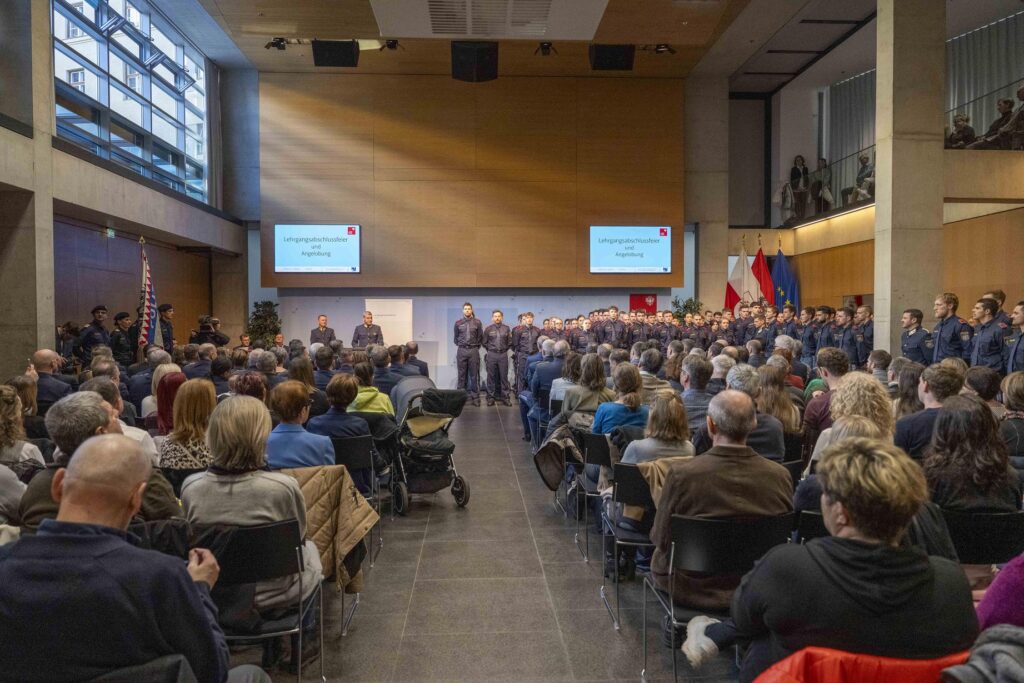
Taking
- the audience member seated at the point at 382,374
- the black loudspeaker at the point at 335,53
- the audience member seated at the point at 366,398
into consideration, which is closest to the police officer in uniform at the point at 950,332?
the audience member seated at the point at 382,374

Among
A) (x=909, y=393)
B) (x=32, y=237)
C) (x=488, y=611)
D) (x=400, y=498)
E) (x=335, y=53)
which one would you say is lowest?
(x=488, y=611)

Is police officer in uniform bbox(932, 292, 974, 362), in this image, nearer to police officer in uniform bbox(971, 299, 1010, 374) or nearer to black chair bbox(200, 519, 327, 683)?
police officer in uniform bbox(971, 299, 1010, 374)

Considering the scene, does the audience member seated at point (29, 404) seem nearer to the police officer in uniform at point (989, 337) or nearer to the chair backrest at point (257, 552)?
the chair backrest at point (257, 552)

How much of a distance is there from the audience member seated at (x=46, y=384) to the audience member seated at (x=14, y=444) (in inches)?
89.8

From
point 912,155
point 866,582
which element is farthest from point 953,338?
point 866,582

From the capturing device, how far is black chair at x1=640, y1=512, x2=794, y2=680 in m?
2.61

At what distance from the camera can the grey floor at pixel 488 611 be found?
10.6ft

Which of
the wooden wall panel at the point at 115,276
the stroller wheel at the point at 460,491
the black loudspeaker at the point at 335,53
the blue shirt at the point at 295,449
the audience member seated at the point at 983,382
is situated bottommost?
the stroller wheel at the point at 460,491

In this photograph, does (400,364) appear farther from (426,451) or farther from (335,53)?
(335,53)

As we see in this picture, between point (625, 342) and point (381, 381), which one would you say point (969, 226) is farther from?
point (381, 381)

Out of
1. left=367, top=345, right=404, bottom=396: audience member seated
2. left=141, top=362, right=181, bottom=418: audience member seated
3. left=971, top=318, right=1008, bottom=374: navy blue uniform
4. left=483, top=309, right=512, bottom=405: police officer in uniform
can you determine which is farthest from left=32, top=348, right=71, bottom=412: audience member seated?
left=971, top=318, right=1008, bottom=374: navy blue uniform

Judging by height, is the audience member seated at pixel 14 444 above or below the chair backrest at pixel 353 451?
above

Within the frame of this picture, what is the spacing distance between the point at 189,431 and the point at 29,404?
64.2 inches

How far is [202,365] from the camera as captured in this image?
6504 millimetres
